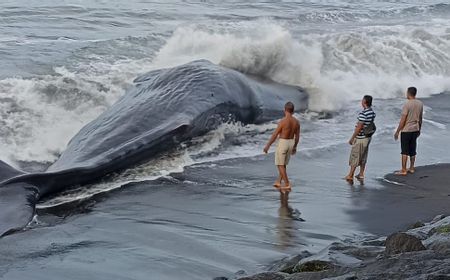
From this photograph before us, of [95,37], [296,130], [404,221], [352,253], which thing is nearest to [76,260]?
[352,253]

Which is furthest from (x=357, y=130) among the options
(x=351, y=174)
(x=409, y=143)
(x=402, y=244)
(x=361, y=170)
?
(x=402, y=244)

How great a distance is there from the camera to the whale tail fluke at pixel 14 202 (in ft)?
27.9

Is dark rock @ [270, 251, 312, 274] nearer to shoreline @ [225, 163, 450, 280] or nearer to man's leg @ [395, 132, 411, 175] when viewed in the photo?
shoreline @ [225, 163, 450, 280]

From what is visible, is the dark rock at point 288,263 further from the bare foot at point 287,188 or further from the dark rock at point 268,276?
the bare foot at point 287,188

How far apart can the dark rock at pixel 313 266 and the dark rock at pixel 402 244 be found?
1.81 ft

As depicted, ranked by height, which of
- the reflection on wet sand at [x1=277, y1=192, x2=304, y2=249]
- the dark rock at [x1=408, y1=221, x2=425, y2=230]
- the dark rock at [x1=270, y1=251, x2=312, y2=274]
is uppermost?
A: the dark rock at [x1=270, y1=251, x2=312, y2=274]

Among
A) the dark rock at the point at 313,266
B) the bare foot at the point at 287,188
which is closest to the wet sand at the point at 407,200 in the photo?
the bare foot at the point at 287,188

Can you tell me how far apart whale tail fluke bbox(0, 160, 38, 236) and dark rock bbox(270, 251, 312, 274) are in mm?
2845

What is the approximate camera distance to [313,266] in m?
7.00

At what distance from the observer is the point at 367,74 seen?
22.5m

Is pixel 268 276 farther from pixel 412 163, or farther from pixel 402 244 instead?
pixel 412 163

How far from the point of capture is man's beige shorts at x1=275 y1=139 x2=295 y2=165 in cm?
1174

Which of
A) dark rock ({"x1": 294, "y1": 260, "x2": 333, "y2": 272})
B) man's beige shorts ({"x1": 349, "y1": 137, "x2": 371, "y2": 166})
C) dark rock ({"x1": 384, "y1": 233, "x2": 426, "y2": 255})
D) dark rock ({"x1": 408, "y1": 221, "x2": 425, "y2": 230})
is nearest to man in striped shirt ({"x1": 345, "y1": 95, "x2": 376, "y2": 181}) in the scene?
man's beige shorts ({"x1": 349, "y1": 137, "x2": 371, "y2": 166})

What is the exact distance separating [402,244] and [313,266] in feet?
2.66
